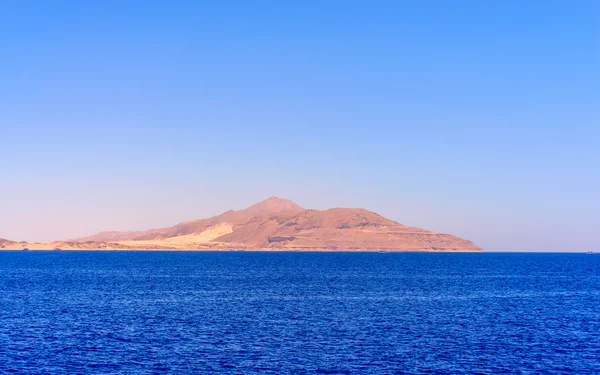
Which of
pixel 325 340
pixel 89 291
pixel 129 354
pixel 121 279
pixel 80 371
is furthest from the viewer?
pixel 121 279

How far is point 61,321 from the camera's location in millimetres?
77375

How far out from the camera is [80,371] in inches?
2063

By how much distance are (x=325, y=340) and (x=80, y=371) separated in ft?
82.9

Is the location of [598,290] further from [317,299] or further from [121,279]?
[121,279]

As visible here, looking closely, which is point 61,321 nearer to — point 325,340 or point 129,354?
point 129,354

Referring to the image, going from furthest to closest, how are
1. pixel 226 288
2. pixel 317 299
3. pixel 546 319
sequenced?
pixel 226 288 → pixel 317 299 → pixel 546 319

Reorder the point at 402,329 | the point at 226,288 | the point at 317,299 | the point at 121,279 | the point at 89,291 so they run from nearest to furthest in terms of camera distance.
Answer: the point at 402,329 → the point at 317,299 → the point at 89,291 → the point at 226,288 → the point at 121,279

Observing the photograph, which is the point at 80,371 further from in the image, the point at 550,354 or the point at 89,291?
the point at 89,291

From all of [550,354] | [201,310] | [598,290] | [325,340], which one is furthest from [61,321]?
[598,290]

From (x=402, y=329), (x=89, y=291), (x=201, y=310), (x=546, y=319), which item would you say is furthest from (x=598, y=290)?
(x=89, y=291)

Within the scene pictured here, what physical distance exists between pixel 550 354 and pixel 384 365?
17.6 m

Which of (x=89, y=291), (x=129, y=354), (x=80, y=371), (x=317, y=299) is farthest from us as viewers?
(x=89, y=291)

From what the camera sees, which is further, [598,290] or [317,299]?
[598,290]

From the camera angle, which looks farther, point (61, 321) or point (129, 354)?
point (61, 321)
